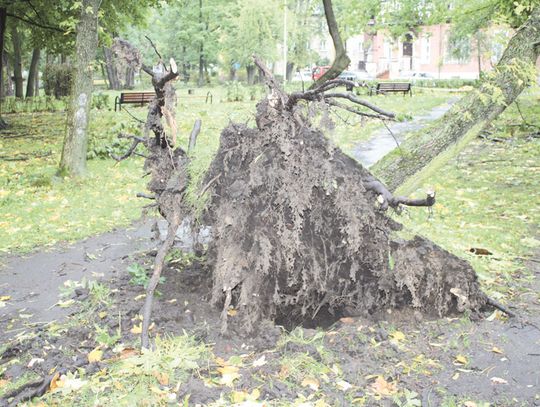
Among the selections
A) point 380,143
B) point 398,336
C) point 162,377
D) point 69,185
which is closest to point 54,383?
point 162,377

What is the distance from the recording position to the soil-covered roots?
440 cm

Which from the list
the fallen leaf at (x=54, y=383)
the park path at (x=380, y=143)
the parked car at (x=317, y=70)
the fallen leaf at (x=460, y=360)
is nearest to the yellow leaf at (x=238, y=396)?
the fallen leaf at (x=54, y=383)

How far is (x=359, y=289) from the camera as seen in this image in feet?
15.8

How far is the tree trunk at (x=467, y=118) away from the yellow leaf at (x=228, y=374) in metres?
2.63

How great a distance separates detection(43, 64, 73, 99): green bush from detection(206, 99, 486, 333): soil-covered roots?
29.8 m

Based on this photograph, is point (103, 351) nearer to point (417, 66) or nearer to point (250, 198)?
point (250, 198)

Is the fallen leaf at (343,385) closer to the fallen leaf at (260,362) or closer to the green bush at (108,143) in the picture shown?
the fallen leaf at (260,362)

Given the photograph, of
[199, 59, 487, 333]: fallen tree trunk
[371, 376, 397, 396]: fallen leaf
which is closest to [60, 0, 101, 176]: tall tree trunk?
[199, 59, 487, 333]: fallen tree trunk

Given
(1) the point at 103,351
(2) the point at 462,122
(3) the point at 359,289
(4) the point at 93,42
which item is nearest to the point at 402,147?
(2) the point at 462,122

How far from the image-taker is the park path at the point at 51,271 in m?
4.93

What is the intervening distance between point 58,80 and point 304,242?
1255 inches

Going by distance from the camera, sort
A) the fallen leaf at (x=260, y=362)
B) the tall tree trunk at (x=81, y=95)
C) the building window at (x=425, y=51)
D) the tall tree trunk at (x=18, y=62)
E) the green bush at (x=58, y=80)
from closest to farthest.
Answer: the fallen leaf at (x=260, y=362), the tall tree trunk at (x=81, y=95), the tall tree trunk at (x=18, y=62), the green bush at (x=58, y=80), the building window at (x=425, y=51)

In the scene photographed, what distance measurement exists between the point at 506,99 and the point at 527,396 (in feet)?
11.3

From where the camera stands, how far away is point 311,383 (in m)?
3.76
